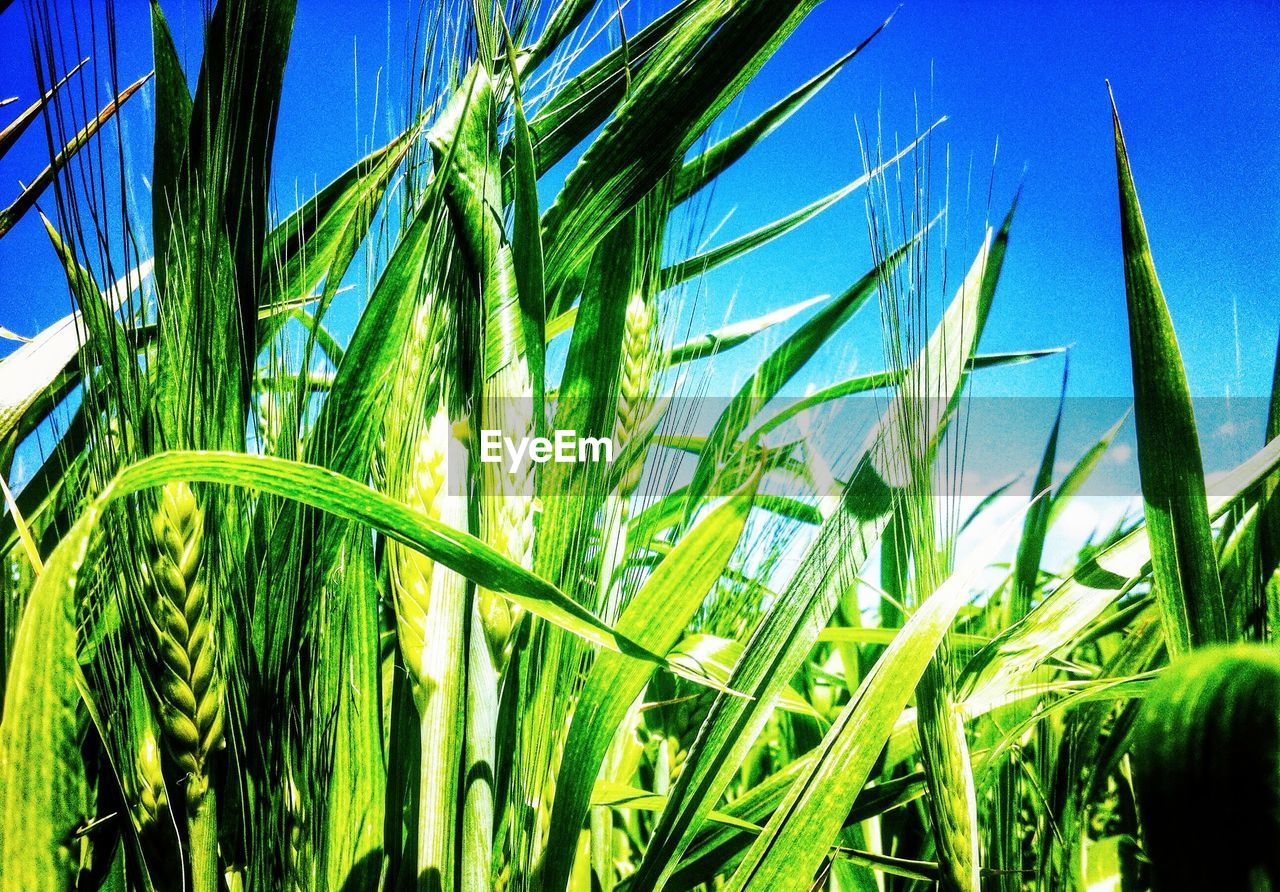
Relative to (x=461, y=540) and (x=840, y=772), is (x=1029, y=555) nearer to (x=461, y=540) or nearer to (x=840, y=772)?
(x=840, y=772)

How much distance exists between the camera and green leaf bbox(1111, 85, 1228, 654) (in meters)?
0.28

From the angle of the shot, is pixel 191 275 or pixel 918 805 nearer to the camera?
pixel 191 275

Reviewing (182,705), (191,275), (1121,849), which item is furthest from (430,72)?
(1121,849)

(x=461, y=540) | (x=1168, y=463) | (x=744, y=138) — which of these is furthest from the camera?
(x=744, y=138)

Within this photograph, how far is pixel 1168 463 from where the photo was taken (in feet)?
0.95

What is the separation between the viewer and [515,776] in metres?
0.26

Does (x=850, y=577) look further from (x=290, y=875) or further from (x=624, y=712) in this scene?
(x=290, y=875)

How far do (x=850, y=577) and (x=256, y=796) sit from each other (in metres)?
0.26

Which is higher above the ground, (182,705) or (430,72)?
(430,72)

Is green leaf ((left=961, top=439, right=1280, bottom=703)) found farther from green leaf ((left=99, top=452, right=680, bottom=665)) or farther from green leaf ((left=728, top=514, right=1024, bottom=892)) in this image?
green leaf ((left=99, top=452, right=680, bottom=665))

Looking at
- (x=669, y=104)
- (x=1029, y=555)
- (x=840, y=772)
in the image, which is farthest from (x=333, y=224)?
(x=1029, y=555)

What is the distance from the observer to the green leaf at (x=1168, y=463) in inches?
11.2

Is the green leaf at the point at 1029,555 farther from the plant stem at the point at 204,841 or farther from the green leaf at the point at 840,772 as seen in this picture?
the plant stem at the point at 204,841

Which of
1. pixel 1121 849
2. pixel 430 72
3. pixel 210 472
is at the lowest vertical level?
pixel 1121 849
